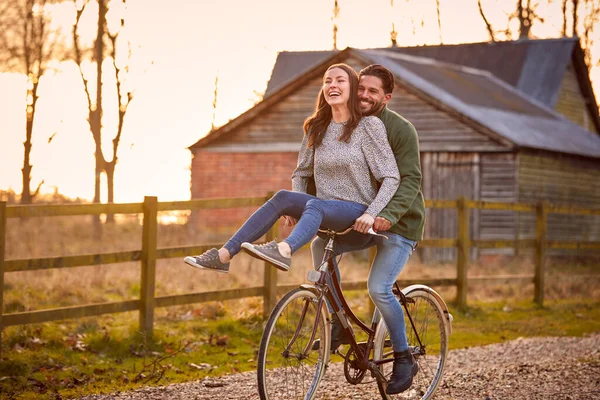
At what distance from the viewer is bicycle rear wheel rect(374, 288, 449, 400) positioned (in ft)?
20.3

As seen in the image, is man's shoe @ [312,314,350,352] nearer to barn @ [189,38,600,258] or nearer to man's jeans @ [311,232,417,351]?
man's jeans @ [311,232,417,351]

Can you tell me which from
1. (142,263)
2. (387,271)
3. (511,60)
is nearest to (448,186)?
(511,60)

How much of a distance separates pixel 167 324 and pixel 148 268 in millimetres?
1268

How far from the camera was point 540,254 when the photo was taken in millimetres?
14227

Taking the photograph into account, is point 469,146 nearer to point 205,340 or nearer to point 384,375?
point 205,340

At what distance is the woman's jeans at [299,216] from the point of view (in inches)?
199

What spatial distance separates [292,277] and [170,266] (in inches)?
75.0

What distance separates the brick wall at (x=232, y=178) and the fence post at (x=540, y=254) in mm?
11827

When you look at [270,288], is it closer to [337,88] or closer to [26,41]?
[337,88]

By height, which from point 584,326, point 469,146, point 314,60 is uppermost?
point 314,60

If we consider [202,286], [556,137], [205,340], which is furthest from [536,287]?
[556,137]

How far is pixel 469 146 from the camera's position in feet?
77.8

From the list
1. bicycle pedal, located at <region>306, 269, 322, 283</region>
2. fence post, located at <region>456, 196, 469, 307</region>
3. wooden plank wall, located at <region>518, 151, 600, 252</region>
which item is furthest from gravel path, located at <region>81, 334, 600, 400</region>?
wooden plank wall, located at <region>518, 151, 600, 252</region>

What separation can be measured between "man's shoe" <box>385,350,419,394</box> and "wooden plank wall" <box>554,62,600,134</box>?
2815cm
